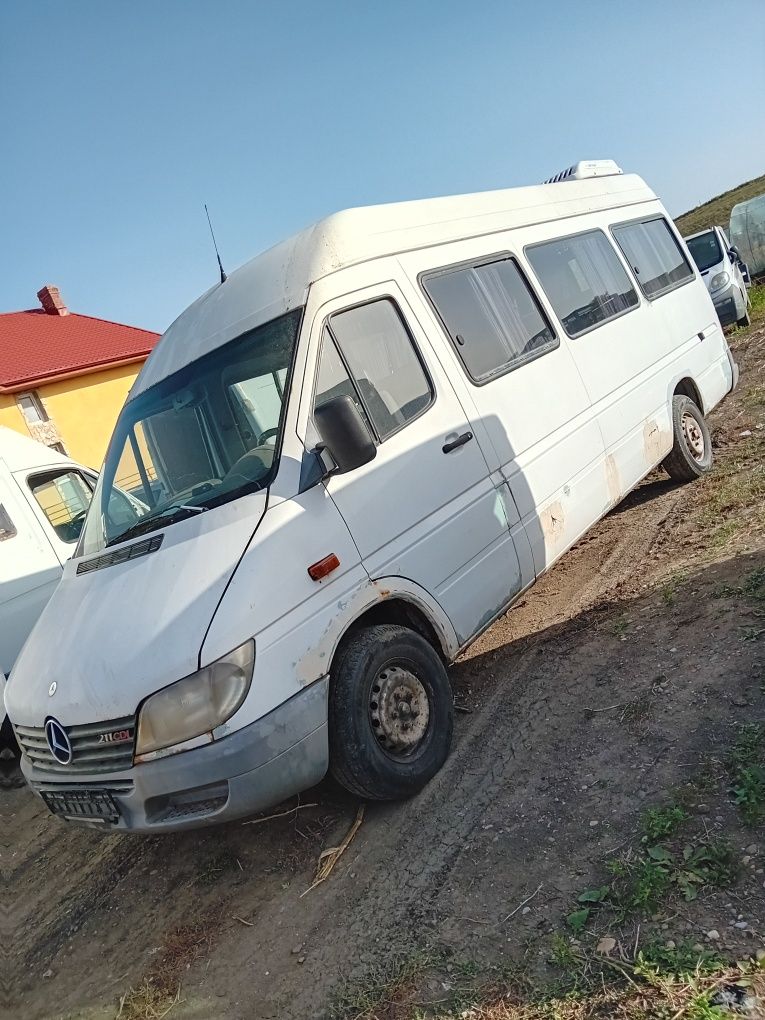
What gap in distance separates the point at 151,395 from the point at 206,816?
2.45m

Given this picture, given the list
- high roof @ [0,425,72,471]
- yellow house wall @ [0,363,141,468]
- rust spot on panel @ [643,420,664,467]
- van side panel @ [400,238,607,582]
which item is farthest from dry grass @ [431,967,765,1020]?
yellow house wall @ [0,363,141,468]

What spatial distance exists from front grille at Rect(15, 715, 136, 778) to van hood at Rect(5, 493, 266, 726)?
0.04 metres

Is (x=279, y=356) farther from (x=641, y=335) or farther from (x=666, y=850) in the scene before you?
(x=641, y=335)

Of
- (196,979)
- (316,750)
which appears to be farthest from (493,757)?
(196,979)

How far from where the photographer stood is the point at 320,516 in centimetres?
366

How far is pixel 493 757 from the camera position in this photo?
391 centimetres

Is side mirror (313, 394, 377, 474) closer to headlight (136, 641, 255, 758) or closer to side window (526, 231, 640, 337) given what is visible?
headlight (136, 641, 255, 758)

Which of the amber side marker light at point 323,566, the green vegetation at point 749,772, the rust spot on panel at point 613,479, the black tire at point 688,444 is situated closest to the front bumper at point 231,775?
the amber side marker light at point 323,566

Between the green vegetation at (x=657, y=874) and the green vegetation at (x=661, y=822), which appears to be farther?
the green vegetation at (x=661, y=822)

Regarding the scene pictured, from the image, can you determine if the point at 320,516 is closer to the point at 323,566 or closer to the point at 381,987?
the point at 323,566

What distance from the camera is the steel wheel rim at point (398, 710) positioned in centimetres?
371

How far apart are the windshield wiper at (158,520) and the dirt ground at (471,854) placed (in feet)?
5.43

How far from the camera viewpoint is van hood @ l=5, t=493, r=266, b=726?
3.25m

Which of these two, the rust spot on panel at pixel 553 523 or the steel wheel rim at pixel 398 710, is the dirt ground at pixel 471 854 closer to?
the steel wheel rim at pixel 398 710
